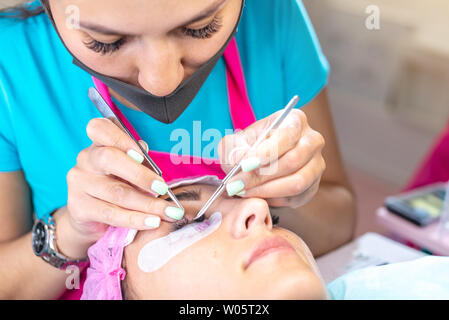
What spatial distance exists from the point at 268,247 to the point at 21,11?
0.59 m

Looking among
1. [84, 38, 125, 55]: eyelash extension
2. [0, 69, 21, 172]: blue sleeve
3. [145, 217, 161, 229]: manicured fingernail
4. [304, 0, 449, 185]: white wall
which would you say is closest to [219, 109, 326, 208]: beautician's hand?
[145, 217, 161, 229]: manicured fingernail

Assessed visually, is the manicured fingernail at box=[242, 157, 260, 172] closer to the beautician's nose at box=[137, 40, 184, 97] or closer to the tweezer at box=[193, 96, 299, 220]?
the tweezer at box=[193, 96, 299, 220]

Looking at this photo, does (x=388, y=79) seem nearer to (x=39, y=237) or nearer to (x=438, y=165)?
(x=438, y=165)

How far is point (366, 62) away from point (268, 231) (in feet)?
6.77

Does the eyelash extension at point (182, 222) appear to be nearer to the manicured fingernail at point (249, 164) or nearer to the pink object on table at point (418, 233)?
the manicured fingernail at point (249, 164)

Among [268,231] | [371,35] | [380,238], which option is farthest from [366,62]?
[268,231]

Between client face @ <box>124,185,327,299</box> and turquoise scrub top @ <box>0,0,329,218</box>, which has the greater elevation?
turquoise scrub top @ <box>0,0,329,218</box>

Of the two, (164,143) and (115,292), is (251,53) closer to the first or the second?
(164,143)

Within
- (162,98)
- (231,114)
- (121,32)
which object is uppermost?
(121,32)

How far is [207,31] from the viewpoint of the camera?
75 cm

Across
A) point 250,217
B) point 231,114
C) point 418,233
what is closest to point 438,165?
point 418,233

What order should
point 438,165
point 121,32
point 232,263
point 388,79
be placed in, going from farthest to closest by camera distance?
1. point 388,79
2. point 438,165
3. point 232,263
4. point 121,32

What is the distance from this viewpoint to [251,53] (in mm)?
1000

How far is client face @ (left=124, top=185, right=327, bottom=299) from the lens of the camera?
0.71 meters
